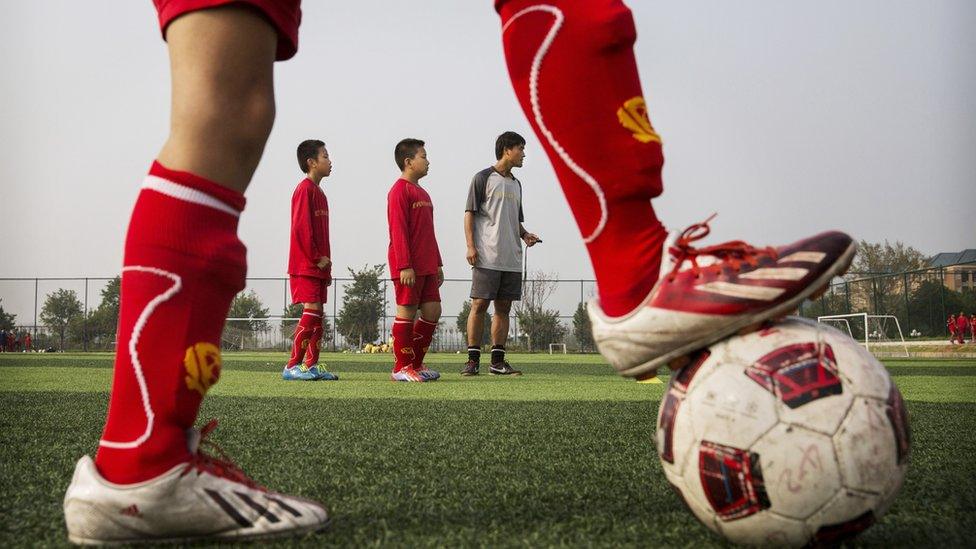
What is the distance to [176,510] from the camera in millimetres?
1259

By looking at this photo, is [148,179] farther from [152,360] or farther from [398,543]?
[398,543]

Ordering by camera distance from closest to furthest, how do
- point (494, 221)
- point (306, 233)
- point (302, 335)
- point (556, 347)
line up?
point (302, 335)
point (306, 233)
point (494, 221)
point (556, 347)

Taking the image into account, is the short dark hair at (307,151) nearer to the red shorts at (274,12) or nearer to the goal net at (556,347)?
the red shorts at (274,12)

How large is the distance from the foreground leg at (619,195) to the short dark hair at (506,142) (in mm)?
6595

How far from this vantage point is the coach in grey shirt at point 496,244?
310 inches

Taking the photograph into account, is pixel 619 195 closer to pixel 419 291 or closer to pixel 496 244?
pixel 419 291

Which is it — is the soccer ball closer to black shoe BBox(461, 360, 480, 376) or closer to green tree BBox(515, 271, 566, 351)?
black shoe BBox(461, 360, 480, 376)

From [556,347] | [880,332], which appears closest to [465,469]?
[880,332]

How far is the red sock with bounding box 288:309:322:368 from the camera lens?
7.16 m

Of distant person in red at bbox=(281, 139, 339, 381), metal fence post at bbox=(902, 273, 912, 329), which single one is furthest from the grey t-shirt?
metal fence post at bbox=(902, 273, 912, 329)

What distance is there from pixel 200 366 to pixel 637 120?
2.88ft

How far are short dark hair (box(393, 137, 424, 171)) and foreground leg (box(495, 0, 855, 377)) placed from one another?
5.94 meters

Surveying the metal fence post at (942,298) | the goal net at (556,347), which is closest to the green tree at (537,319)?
the goal net at (556,347)

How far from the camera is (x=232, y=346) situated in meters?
32.3
